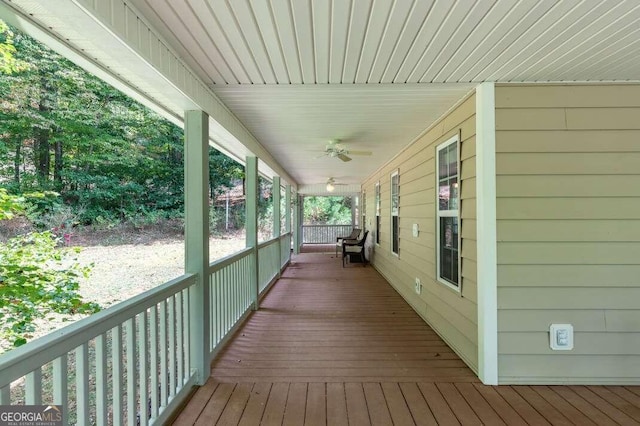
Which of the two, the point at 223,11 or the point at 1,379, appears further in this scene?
the point at 223,11

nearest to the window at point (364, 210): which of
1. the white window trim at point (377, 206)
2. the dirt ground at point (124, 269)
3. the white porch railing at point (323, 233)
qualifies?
the white window trim at point (377, 206)

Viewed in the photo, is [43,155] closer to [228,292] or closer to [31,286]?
[31,286]

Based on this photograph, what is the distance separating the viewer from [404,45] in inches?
72.6

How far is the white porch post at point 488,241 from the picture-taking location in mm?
2314

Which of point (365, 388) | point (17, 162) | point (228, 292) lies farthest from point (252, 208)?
point (17, 162)

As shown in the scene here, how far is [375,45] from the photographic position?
1.84 meters

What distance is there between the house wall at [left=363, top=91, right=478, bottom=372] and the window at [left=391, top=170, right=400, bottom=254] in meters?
0.17

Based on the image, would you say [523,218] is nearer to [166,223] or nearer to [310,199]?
Result: [166,223]

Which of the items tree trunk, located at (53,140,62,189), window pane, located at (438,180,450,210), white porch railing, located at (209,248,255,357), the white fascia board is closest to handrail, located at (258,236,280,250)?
white porch railing, located at (209,248,255,357)

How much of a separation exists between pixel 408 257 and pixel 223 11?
150 inches

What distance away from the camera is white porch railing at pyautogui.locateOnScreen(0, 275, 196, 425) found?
1082mm

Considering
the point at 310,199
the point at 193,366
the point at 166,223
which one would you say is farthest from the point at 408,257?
the point at 310,199

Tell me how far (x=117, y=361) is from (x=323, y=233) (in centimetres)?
1295

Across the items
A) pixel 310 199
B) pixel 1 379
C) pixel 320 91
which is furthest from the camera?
pixel 310 199
